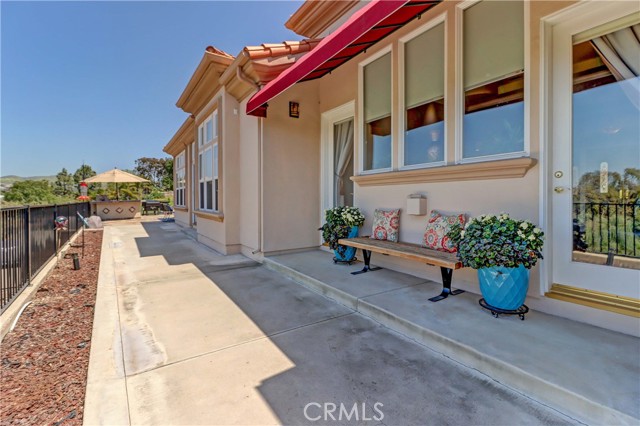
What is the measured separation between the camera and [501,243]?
2578 mm

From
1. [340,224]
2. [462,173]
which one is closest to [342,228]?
[340,224]

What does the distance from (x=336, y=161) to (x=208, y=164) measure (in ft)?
12.3

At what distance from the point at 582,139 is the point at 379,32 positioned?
2.46 metres

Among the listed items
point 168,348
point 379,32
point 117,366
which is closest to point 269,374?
point 168,348

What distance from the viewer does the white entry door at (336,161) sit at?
5770 millimetres

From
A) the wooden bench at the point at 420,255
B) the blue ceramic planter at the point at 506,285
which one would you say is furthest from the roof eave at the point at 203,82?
the blue ceramic planter at the point at 506,285

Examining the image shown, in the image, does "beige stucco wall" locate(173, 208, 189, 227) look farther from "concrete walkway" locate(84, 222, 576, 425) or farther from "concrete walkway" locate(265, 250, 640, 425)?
"concrete walkway" locate(265, 250, 640, 425)

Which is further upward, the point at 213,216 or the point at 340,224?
the point at 213,216

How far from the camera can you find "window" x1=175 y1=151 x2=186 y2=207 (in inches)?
509

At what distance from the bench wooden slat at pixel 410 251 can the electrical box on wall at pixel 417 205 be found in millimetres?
451

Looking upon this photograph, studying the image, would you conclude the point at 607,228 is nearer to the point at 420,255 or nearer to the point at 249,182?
the point at 420,255

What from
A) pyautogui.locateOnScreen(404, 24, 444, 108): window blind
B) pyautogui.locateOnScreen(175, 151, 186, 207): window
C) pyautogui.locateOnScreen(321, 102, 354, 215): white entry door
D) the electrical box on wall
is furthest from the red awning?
pyautogui.locateOnScreen(175, 151, 186, 207): window

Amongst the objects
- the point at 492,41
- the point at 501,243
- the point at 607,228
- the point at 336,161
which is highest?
the point at 492,41

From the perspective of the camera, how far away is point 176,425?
1.57 meters
